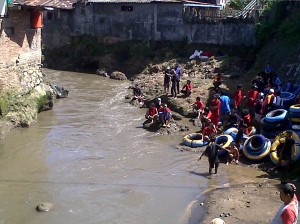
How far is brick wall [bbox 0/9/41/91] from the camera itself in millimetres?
18594

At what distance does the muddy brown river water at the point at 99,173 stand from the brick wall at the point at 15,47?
209 cm

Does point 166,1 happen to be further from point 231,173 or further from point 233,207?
point 233,207

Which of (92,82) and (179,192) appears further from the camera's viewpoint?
(92,82)

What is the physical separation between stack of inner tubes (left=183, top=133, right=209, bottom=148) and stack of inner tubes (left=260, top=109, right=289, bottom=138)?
1.98 metres

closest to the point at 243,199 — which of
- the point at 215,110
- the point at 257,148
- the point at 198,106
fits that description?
the point at 257,148

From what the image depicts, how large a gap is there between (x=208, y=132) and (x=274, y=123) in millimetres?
2169

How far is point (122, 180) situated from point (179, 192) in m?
1.74

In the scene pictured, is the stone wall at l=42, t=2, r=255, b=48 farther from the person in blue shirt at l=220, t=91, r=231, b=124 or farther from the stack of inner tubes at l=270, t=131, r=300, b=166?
the stack of inner tubes at l=270, t=131, r=300, b=166

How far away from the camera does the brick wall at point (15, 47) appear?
61.0 ft

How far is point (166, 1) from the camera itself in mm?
31062

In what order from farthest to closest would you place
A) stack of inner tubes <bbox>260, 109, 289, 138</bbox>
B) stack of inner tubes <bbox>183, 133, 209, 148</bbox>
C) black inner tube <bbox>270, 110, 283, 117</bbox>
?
stack of inner tubes <bbox>183, 133, 209, 148</bbox> < black inner tube <bbox>270, 110, 283, 117</bbox> < stack of inner tubes <bbox>260, 109, 289, 138</bbox>

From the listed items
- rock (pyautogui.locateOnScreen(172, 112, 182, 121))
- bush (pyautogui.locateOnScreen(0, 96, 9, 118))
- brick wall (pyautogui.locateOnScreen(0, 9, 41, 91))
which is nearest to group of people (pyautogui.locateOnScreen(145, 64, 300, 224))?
rock (pyautogui.locateOnScreen(172, 112, 182, 121))

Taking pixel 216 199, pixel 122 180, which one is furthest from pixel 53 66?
pixel 216 199

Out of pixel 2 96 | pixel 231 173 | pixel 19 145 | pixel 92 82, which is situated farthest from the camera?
pixel 92 82
